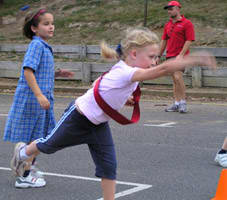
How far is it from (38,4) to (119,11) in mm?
6934

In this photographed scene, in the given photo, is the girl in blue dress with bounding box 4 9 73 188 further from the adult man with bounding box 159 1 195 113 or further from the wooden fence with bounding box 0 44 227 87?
the wooden fence with bounding box 0 44 227 87

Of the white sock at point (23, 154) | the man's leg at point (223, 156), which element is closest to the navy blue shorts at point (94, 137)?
the white sock at point (23, 154)

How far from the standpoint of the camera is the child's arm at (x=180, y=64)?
3.79 m

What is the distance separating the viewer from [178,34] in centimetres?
1101

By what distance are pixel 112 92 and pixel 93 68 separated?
11.6 meters

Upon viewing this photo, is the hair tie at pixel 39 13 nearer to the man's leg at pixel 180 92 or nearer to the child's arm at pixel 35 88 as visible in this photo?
the child's arm at pixel 35 88

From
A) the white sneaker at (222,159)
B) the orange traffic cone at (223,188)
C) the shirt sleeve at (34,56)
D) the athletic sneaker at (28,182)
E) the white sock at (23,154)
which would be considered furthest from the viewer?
the white sneaker at (222,159)

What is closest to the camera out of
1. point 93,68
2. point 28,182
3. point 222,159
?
point 28,182

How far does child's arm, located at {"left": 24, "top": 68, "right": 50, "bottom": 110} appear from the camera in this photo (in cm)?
525

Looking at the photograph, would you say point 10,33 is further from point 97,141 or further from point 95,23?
point 97,141

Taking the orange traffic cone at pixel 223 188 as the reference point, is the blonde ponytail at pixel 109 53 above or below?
above

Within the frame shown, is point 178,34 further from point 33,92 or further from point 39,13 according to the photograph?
point 33,92

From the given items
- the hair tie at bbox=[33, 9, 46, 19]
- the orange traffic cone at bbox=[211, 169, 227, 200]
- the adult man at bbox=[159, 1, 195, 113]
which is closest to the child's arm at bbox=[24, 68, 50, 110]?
the hair tie at bbox=[33, 9, 46, 19]

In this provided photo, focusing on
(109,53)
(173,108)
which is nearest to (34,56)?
(109,53)
